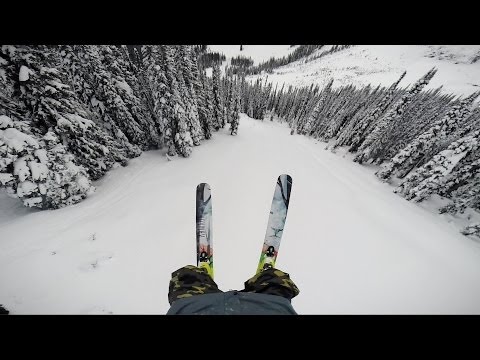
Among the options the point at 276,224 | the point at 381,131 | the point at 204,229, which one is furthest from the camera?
the point at 381,131

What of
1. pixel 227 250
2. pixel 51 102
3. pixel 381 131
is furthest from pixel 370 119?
pixel 51 102

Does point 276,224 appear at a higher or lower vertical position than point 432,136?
lower

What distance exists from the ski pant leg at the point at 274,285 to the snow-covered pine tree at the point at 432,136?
750 inches

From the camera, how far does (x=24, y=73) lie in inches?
300

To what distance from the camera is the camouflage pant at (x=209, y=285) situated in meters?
2.36

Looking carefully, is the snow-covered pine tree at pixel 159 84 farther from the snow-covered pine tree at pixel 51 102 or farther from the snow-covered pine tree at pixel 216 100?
the snow-covered pine tree at pixel 216 100

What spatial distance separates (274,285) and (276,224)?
2.26 m

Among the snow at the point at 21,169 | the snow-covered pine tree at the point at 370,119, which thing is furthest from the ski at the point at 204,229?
the snow-covered pine tree at the point at 370,119

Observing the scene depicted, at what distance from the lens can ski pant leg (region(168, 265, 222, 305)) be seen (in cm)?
234

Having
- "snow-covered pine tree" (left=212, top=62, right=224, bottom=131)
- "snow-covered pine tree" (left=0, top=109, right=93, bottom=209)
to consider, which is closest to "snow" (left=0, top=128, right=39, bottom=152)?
"snow-covered pine tree" (left=0, top=109, right=93, bottom=209)

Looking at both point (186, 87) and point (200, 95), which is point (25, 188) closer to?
point (186, 87)

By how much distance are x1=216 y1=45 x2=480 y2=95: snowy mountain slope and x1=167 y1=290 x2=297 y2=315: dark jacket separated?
7173cm

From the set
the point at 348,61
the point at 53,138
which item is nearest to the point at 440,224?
the point at 53,138
